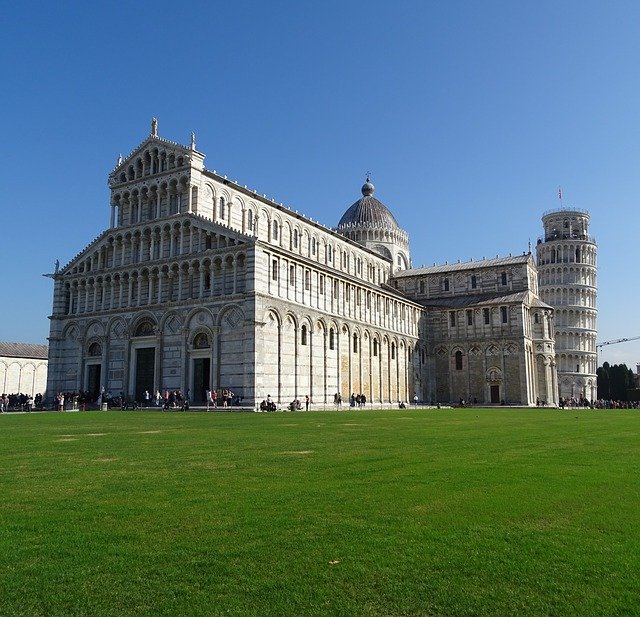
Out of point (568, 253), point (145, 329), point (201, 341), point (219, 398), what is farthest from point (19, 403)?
point (568, 253)

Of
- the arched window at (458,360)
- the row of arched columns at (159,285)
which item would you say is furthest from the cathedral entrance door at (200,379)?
the arched window at (458,360)

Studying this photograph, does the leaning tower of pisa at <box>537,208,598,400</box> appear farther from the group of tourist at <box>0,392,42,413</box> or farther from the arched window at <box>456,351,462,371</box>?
the group of tourist at <box>0,392,42,413</box>

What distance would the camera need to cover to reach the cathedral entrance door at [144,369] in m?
47.9

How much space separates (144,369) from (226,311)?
9.42m

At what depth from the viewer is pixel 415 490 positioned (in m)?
8.76

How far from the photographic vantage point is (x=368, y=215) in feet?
267

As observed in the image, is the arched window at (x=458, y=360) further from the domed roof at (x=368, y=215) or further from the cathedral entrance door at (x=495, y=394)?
the domed roof at (x=368, y=215)

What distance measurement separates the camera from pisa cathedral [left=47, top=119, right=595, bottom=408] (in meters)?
44.2

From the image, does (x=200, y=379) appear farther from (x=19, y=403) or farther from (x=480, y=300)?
(x=480, y=300)

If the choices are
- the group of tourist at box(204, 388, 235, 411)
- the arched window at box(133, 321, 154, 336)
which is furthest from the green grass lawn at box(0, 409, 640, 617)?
the arched window at box(133, 321, 154, 336)

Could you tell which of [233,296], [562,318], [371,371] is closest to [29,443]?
[233,296]

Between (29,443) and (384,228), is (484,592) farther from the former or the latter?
(384,228)

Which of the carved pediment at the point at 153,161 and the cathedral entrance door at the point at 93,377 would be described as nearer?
the carved pediment at the point at 153,161

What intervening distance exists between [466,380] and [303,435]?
54.0 m
